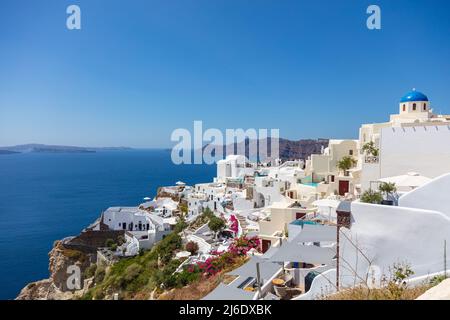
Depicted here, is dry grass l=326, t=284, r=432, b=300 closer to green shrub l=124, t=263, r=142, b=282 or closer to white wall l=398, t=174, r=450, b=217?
white wall l=398, t=174, r=450, b=217

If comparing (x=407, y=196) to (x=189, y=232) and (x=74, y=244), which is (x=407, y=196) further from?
(x=74, y=244)

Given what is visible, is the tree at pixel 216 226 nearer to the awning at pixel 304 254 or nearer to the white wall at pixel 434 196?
the awning at pixel 304 254

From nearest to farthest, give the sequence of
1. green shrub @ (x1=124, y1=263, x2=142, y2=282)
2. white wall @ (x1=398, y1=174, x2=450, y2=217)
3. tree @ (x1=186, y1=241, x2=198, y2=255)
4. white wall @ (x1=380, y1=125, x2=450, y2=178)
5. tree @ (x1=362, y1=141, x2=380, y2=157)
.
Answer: white wall @ (x1=398, y1=174, x2=450, y2=217) → white wall @ (x1=380, y1=125, x2=450, y2=178) → tree @ (x1=362, y1=141, x2=380, y2=157) → green shrub @ (x1=124, y1=263, x2=142, y2=282) → tree @ (x1=186, y1=241, x2=198, y2=255)

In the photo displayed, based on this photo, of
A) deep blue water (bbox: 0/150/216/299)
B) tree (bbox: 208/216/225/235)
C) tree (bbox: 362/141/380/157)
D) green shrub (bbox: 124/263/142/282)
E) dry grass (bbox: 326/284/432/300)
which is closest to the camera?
dry grass (bbox: 326/284/432/300)

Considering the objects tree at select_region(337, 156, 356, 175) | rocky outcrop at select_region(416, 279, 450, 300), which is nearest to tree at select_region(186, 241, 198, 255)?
tree at select_region(337, 156, 356, 175)

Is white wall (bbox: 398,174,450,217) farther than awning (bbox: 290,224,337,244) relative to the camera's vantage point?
No

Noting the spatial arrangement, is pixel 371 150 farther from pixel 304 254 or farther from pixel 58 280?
pixel 58 280

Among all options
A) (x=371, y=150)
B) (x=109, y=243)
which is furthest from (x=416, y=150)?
(x=109, y=243)

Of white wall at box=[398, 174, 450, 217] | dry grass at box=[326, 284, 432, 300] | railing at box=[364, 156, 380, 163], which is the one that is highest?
railing at box=[364, 156, 380, 163]

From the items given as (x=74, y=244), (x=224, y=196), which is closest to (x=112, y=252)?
(x=74, y=244)
